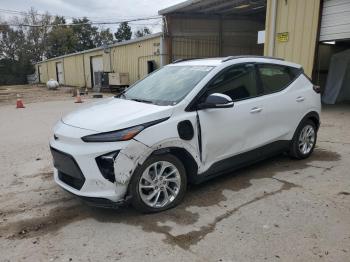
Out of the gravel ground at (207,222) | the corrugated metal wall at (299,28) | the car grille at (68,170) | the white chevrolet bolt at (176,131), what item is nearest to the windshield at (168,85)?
the white chevrolet bolt at (176,131)

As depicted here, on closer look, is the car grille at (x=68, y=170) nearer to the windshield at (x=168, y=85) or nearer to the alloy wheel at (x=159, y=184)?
the alloy wheel at (x=159, y=184)

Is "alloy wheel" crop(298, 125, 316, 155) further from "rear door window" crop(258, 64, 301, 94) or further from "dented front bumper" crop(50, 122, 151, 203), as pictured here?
"dented front bumper" crop(50, 122, 151, 203)

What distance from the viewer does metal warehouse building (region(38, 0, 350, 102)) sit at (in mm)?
11156

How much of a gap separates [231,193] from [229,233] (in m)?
0.98

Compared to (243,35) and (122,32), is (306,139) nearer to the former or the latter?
(243,35)

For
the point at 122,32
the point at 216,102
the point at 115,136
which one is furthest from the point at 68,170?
the point at 122,32

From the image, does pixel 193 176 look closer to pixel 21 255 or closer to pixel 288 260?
pixel 288 260

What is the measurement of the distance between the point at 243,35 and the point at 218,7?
392cm

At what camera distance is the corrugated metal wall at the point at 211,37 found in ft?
60.6

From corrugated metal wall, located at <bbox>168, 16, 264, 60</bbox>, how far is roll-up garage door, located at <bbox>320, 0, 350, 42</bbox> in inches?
349

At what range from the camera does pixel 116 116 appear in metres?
3.54

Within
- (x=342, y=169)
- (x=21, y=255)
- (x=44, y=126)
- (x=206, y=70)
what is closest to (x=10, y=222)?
(x=21, y=255)

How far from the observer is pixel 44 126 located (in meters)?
9.64

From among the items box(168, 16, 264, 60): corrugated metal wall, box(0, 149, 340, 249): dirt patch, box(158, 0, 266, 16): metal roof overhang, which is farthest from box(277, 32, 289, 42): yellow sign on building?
box(0, 149, 340, 249): dirt patch
